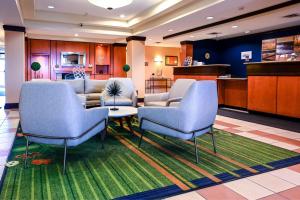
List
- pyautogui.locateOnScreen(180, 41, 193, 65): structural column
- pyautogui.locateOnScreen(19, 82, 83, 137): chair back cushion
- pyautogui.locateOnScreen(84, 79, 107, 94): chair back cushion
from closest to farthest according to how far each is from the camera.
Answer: pyautogui.locateOnScreen(19, 82, 83, 137): chair back cushion
pyautogui.locateOnScreen(84, 79, 107, 94): chair back cushion
pyautogui.locateOnScreen(180, 41, 193, 65): structural column

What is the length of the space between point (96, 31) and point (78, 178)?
23.3 ft

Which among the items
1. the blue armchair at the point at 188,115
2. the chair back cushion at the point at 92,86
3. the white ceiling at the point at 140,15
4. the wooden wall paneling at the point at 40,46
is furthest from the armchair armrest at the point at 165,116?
the wooden wall paneling at the point at 40,46

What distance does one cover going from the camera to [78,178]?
2486mm

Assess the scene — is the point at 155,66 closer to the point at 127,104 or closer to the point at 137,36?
the point at 137,36

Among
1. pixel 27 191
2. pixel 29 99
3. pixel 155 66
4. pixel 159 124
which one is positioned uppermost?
pixel 155 66

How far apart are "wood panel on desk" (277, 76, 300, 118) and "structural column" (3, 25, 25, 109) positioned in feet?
23.0

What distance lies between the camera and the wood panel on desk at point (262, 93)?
5866 mm

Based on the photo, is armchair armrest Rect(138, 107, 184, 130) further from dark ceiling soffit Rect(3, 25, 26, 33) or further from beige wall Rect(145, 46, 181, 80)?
beige wall Rect(145, 46, 181, 80)

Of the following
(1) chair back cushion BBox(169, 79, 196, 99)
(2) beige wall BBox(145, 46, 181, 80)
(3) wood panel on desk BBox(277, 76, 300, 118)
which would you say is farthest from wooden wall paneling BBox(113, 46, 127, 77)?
(3) wood panel on desk BBox(277, 76, 300, 118)

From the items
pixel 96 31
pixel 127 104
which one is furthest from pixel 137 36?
pixel 127 104

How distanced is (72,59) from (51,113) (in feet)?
31.5

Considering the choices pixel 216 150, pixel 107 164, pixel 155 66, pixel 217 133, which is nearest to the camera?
pixel 107 164

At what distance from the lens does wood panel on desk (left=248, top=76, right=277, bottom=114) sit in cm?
587

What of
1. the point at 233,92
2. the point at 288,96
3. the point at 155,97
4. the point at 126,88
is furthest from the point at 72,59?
the point at 288,96
